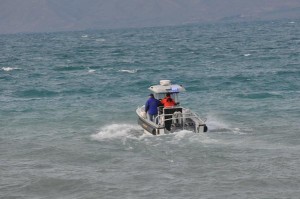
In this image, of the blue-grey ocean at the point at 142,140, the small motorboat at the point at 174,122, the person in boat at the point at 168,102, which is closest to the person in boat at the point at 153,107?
the small motorboat at the point at 174,122

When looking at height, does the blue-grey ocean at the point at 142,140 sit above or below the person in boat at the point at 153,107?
below

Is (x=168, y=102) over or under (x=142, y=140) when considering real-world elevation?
over

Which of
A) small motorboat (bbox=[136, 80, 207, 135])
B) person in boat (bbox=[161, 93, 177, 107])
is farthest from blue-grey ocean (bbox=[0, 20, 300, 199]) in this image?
person in boat (bbox=[161, 93, 177, 107])

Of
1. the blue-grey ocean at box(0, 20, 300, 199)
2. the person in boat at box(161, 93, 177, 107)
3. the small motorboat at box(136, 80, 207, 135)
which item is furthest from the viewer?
the person in boat at box(161, 93, 177, 107)

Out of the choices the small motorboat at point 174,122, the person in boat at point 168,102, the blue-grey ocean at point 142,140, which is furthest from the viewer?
the person in boat at point 168,102

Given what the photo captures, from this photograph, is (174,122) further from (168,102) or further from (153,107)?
(153,107)

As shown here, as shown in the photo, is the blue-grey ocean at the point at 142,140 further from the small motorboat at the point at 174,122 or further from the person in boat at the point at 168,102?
the person in boat at the point at 168,102

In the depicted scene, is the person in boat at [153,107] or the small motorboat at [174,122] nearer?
the small motorboat at [174,122]

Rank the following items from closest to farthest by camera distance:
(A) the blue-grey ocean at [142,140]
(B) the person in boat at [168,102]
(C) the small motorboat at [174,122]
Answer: (A) the blue-grey ocean at [142,140]
(C) the small motorboat at [174,122]
(B) the person in boat at [168,102]

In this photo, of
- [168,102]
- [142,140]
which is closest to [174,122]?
[168,102]

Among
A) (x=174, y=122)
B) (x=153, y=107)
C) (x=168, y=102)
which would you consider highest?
(x=168, y=102)

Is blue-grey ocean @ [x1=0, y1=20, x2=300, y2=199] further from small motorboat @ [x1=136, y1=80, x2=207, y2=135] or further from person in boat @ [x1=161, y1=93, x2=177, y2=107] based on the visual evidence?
person in boat @ [x1=161, y1=93, x2=177, y2=107]

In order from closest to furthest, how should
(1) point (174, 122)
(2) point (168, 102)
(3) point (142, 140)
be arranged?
(3) point (142, 140) → (1) point (174, 122) → (2) point (168, 102)

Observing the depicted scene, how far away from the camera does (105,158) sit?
2609 centimetres
